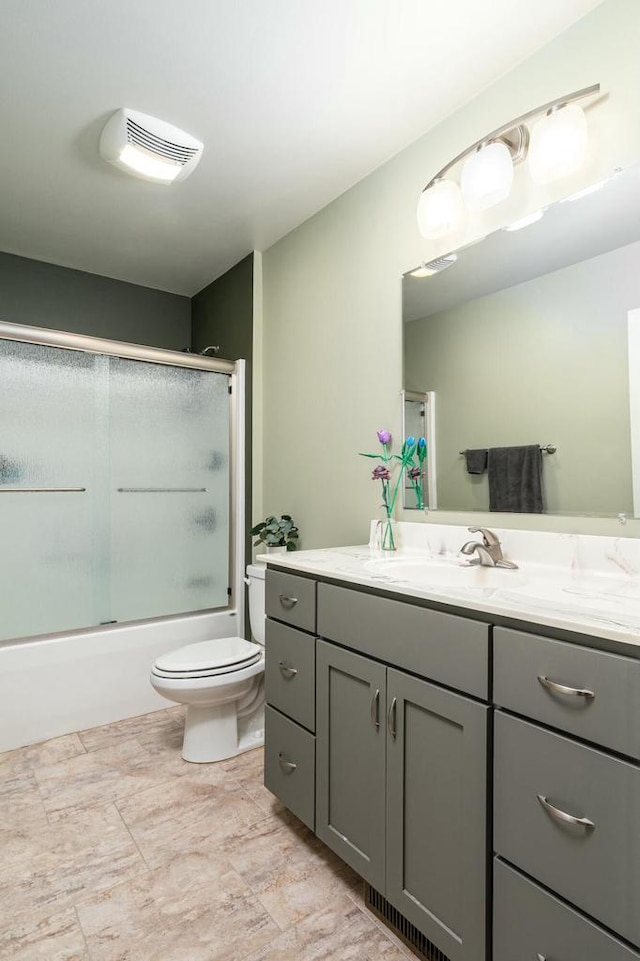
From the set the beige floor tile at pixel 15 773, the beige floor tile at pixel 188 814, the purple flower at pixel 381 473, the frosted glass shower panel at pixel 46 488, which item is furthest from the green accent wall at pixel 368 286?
the beige floor tile at pixel 15 773

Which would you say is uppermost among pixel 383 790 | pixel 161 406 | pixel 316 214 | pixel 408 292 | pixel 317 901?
pixel 316 214

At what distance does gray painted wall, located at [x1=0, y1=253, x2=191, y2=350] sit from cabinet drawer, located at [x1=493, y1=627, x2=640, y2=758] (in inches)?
115

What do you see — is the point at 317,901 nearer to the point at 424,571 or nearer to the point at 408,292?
the point at 424,571

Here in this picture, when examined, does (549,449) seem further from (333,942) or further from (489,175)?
(333,942)

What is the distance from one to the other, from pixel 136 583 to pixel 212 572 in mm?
418

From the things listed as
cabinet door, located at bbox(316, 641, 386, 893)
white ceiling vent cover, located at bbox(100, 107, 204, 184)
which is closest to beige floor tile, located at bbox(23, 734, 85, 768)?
cabinet door, located at bbox(316, 641, 386, 893)

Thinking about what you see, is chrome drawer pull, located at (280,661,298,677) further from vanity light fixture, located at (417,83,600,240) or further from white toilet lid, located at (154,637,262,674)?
vanity light fixture, located at (417,83,600,240)

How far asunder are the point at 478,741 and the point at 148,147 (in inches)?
85.7

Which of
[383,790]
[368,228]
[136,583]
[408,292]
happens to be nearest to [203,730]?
[136,583]

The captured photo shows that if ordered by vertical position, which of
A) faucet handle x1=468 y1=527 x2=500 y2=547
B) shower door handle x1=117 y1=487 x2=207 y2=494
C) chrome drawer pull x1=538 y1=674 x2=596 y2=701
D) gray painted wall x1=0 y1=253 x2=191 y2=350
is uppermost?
gray painted wall x1=0 y1=253 x2=191 y2=350

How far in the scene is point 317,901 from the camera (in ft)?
4.59

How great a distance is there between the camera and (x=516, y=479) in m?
1.60

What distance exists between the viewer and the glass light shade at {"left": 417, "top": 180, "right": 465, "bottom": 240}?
175 cm

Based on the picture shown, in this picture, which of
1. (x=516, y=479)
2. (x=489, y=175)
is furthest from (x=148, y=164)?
(x=516, y=479)
